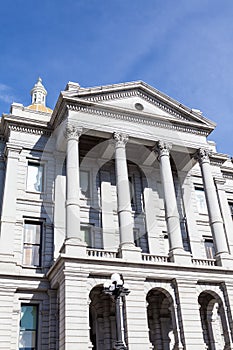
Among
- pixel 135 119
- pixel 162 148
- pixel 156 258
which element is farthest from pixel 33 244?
pixel 135 119

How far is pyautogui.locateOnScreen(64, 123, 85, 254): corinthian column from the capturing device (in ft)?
67.6

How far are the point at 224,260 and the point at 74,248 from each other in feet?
29.1

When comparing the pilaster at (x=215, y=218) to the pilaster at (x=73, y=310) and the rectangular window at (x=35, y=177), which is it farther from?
the rectangular window at (x=35, y=177)

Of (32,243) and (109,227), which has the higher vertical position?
(109,227)

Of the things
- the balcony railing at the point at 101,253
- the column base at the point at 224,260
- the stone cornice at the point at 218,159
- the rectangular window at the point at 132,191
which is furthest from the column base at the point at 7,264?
the stone cornice at the point at 218,159

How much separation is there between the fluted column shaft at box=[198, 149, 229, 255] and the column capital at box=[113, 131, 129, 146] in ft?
17.8

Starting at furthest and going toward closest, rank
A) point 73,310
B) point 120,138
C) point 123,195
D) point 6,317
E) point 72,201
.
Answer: point 120,138 < point 123,195 < point 72,201 < point 6,317 < point 73,310

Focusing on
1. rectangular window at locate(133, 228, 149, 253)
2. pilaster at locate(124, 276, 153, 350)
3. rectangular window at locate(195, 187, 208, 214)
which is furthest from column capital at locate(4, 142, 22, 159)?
rectangular window at locate(195, 187, 208, 214)

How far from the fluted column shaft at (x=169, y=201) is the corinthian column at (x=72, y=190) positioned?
17.6ft

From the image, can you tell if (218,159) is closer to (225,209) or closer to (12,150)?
(225,209)

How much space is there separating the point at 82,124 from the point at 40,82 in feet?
→ 121

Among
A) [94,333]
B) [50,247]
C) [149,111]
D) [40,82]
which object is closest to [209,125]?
[149,111]

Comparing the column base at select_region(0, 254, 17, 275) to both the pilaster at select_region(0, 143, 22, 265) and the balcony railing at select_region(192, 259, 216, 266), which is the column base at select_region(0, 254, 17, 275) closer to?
the pilaster at select_region(0, 143, 22, 265)

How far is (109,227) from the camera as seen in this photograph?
25141mm
